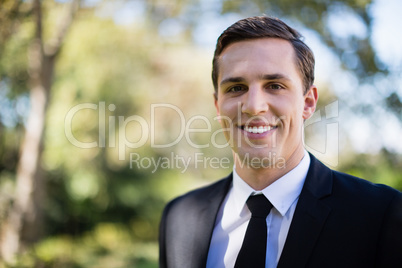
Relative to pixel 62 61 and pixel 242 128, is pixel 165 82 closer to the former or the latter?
pixel 62 61

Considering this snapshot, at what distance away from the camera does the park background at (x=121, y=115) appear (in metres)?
5.92

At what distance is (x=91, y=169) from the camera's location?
1056cm

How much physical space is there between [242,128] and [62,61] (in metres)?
9.16

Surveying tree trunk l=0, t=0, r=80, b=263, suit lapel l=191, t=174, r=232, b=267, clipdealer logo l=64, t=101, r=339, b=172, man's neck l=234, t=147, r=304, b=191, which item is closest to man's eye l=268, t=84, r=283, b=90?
man's neck l=234, t=147, r=304, b=191

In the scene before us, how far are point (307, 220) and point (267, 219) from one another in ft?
0.72

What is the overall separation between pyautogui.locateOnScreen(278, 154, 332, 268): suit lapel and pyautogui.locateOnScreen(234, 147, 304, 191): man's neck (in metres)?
0.11

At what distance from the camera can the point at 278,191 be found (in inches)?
78.4

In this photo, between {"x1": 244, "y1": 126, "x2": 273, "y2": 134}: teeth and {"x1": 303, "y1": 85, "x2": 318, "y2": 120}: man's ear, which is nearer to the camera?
{"x1": 244, "y1": 126, "x2": 273, "y2": 134}: teeth

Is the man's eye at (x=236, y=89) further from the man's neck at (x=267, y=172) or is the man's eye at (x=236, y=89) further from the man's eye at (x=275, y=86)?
the man's neck at (x=267, y=172)

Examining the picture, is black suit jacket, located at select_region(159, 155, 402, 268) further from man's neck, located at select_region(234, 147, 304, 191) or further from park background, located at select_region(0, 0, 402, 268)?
park background, located at select_region(0, 0, 402, 268)

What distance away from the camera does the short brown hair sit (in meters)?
2.03

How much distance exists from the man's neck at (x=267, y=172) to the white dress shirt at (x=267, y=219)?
0.03 meters

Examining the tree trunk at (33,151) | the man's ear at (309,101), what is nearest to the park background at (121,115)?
the tree trunk at (33,151)

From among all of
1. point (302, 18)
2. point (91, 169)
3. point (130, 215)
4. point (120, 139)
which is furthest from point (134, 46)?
point (302, 18)
